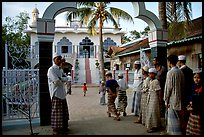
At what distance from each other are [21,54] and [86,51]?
24310 mm

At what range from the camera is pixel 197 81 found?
443cm

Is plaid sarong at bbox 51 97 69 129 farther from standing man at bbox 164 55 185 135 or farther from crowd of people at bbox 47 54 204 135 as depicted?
standing man at bbox 164 55 185 135

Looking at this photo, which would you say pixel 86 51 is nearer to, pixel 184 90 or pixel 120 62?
pixel 120 62

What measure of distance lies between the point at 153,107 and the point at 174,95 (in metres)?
0.87

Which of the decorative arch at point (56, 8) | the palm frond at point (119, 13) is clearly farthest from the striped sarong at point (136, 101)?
the palm frond at point (119, 13)

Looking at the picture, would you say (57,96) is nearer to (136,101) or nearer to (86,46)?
(136,101)

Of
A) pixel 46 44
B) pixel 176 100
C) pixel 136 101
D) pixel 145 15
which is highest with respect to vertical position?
pixel 145 15

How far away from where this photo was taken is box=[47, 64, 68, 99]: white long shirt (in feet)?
17.1

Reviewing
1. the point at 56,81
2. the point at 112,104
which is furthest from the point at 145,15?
the point at 56,81

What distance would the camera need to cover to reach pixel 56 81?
5.21 m

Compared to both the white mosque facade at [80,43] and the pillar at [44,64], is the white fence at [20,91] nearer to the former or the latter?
the pillar at [44,64]

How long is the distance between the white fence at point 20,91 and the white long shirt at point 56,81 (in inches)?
38.2


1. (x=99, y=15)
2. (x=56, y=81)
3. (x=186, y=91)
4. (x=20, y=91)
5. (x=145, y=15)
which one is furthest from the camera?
(x=99, y=15)

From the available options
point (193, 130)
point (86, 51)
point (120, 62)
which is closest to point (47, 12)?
point (193, 130)
